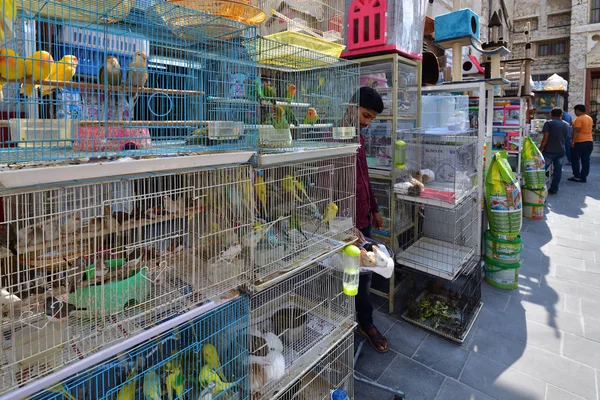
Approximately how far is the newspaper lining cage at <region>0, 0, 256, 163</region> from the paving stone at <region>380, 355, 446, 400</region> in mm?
1852

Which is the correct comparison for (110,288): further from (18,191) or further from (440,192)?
(440,192)

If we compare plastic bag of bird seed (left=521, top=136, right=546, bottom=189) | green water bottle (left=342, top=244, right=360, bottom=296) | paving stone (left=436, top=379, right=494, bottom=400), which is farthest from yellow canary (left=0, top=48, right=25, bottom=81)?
plastic bag of bird seed (left=521, top=136, right=546, bottom=189)

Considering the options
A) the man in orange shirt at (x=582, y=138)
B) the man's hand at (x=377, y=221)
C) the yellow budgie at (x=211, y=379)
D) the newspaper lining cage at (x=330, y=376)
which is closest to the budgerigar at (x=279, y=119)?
the yellow budgie at (x=211, y=379)

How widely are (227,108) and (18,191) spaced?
2.64ft

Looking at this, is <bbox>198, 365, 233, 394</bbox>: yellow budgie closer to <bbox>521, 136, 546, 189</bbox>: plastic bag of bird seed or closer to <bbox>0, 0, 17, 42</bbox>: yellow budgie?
<bbox>0, 0, 17, 42</bbox>: yellow budgie

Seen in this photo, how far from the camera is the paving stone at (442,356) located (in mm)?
2477

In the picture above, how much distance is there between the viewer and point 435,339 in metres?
2.79

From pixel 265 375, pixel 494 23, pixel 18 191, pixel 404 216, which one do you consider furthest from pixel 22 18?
pixel 494 23

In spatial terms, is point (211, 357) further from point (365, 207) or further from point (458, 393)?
point (458, 393)

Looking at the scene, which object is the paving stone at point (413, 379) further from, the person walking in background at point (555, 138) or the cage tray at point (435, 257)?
the person walking in background at point (555, 138)

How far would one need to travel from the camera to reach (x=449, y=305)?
3.13 metres

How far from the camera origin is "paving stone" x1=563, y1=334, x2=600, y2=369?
251 cm

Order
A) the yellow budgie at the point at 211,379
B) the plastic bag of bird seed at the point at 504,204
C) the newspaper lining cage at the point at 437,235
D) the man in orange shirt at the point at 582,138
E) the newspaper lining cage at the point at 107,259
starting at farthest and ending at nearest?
1. the man in orange shirt at the point at 582,138
2. the plastic bag of bird seed at the point at 504,204
3. the newspaper lining cage at the point at 437,235
4. the yellow budgie at the point at 211,379
5. the newspaper lining cage at the point at 107,259

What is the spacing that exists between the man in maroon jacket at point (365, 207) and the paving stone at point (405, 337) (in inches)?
4.6
